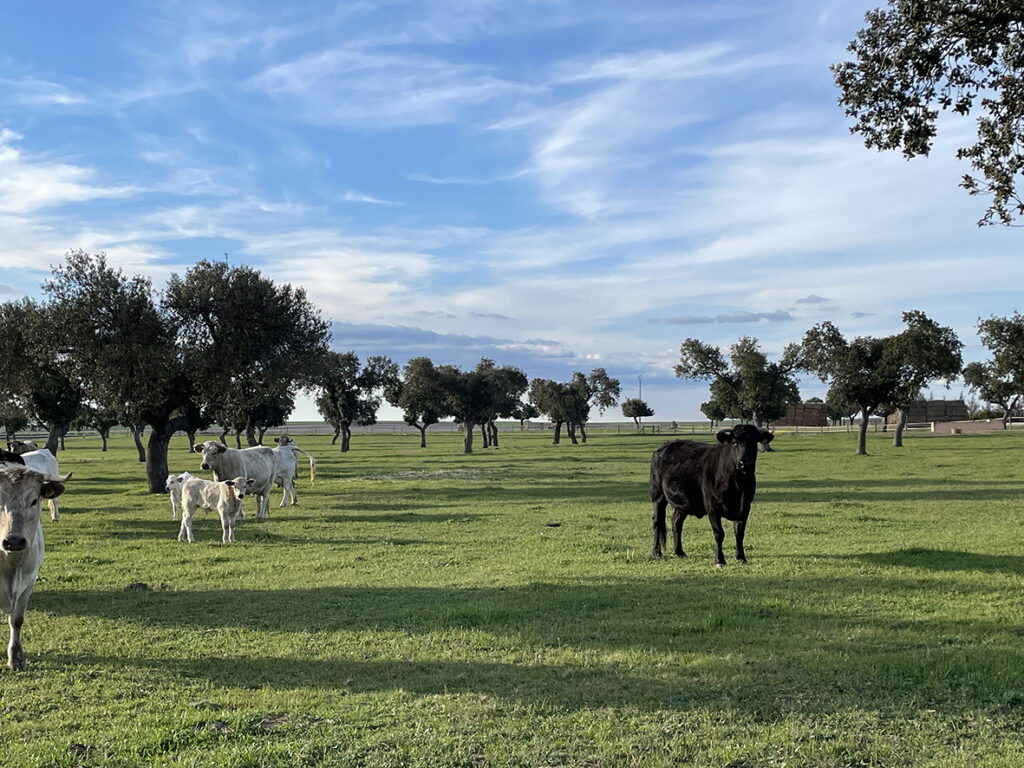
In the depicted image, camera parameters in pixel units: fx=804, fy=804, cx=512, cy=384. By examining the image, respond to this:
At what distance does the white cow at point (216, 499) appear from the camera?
18609 mm

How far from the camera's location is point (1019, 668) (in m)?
7.73

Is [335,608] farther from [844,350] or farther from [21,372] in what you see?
[844,350]

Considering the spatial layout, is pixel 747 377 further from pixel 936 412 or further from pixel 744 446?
pixel 936 412

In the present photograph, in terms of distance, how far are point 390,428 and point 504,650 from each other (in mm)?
166099

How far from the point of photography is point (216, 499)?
1930cm

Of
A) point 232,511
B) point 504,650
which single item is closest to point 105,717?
point 504,650

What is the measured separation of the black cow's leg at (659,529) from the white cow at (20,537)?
10225 millimetres

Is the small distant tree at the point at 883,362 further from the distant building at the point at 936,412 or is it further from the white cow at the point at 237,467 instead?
the distant building at the point at 936,412

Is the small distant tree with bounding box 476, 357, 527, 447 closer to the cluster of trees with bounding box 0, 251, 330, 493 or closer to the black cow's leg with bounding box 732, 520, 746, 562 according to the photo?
the cluster of trees with bounding box 0, 251, 330, 493

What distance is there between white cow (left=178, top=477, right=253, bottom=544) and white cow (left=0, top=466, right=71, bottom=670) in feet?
31.2

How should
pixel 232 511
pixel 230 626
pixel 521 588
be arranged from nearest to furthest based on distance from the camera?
pixel 230 626 < pixel 521 588 < pixel 232 511

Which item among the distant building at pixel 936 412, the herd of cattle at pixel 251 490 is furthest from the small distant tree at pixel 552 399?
the distant building at pixel 936 412

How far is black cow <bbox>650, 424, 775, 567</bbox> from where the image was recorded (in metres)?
14.1

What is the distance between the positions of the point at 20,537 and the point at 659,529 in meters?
10.7
